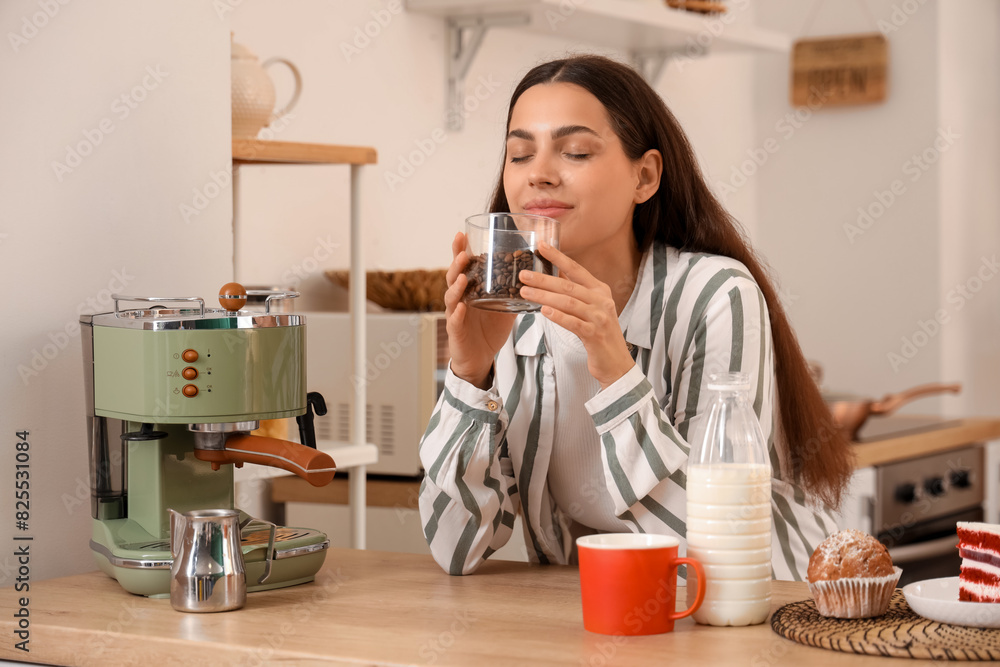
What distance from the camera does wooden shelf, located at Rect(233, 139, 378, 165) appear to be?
160 centimetres

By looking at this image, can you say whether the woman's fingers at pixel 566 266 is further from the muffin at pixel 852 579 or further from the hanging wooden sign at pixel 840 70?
the hanging wooden sign at pixel 840 70

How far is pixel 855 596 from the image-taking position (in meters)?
0.97

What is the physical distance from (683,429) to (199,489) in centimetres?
55

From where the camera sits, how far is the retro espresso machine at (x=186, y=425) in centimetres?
113

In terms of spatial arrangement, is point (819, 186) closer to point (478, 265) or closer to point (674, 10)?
point (674, 10)

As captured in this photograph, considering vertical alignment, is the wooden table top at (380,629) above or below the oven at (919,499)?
above

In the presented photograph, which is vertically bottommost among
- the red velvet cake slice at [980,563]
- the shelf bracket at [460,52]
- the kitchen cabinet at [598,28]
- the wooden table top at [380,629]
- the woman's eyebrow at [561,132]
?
the wooden table top at [380,629]

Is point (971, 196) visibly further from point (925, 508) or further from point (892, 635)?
point (892, 635)

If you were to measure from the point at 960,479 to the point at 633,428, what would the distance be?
2.00m

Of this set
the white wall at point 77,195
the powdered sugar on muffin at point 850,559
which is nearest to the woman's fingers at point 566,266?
the powdered sugar on muffin at point 850,559

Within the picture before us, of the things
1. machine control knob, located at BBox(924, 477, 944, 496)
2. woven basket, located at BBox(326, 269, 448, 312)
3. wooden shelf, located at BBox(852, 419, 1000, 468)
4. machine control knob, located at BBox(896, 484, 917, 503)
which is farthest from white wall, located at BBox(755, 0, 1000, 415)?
woven basket, located at BBox(326, 269, 448, 312)

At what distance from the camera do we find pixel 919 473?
8.89 ft

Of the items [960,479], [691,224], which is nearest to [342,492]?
[691,224]

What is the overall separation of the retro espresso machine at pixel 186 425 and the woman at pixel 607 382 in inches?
7.1
